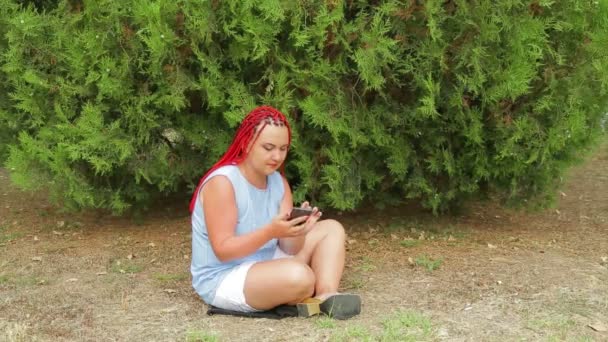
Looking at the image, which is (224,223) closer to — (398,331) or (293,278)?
(293,278)

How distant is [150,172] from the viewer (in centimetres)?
550

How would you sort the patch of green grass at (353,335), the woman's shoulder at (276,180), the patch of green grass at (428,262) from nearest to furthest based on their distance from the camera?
the patch of green grass at (353,335), the woman's shoulder at (276,180), the patch of green grass at (428,262)

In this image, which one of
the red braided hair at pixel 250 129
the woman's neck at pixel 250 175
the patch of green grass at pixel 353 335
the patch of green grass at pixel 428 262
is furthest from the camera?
the patch of green grass at pixel 428 262

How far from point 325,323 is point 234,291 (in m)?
0.50

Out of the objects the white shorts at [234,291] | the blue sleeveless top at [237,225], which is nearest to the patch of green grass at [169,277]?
the blue sleeveless top at [237,225]

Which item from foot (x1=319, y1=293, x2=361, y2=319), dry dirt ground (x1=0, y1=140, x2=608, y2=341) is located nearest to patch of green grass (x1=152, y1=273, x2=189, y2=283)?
dry dirt ground (x1=0, y1=140, x2=608, y2=341)

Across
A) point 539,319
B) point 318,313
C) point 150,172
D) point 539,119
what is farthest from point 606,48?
point 150,172

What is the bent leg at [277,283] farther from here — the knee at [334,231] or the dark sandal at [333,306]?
the knee at [334,231]

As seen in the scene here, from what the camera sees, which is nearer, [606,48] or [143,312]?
[143,312]

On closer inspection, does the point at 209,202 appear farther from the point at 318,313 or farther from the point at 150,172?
the point at 150,172

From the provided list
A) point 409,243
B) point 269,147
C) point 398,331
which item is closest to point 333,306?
point 398,331

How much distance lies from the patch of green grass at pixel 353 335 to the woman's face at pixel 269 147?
92 cm

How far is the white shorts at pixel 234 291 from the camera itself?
13.1ft

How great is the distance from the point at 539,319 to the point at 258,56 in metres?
2.20
